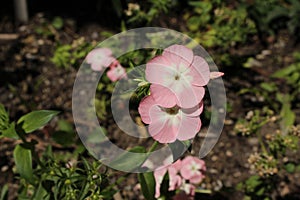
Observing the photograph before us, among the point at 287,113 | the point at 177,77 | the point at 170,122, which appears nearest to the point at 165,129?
the point at 170,122

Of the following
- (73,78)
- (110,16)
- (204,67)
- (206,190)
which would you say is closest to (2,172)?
(73,78)

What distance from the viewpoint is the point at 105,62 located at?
194 centimetres

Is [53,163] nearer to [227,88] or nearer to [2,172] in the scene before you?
[2,172]

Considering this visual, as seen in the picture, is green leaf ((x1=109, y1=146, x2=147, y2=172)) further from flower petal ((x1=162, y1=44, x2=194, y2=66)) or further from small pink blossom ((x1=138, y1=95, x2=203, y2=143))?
flower petal ((x1=162, y1=44, x2=194, y2=66))

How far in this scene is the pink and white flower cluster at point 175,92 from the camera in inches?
47.2

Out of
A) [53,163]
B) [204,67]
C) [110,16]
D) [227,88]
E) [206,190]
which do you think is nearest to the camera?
[204,67]

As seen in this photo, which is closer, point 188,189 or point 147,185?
point 147,185

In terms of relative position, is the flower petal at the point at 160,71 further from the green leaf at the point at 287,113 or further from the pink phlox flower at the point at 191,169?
the green leaf at the point at 287,113

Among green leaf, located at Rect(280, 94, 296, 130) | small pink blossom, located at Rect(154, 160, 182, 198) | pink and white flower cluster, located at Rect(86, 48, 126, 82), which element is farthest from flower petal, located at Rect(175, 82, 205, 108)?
green leaf, located at Rect(280, 94, 296, 130)

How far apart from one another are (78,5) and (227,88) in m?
0.91

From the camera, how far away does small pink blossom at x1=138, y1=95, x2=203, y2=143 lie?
123 cm

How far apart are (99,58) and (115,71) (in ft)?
0.26

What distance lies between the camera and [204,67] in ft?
3.99

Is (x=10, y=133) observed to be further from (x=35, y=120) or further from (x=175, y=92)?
(x=175, y=92)
